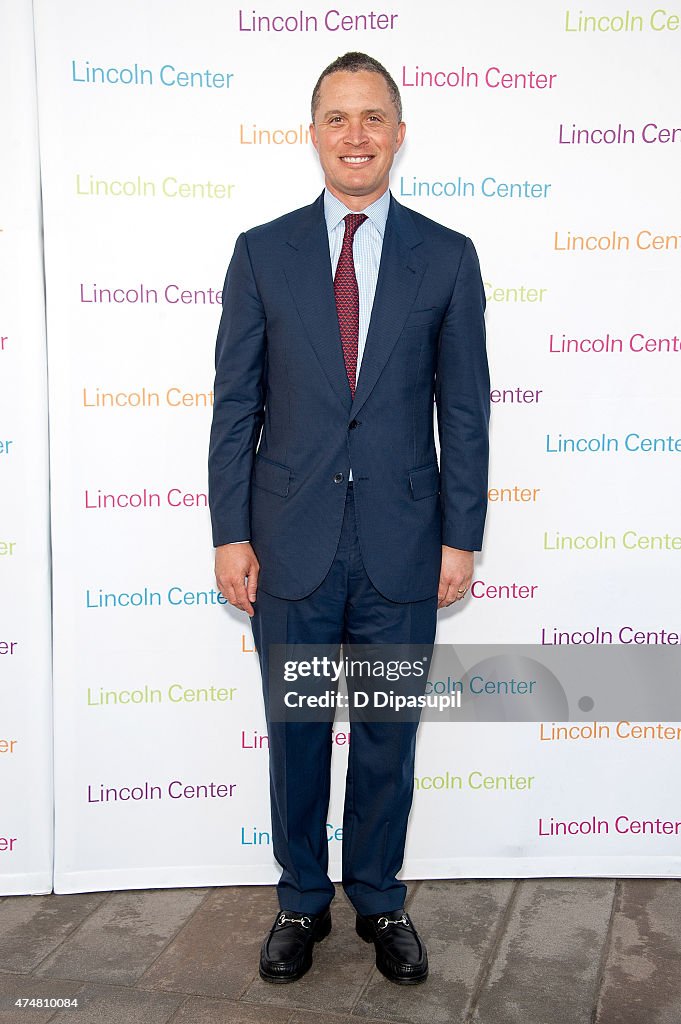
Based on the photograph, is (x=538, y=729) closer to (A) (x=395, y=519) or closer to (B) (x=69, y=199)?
(A) (x=395, y=519)

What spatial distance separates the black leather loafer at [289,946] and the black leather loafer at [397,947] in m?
0.15

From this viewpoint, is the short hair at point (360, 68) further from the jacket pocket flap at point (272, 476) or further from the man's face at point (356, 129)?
the jacket pocket flap at point (272, 476)

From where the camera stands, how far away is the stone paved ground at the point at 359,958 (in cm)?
221

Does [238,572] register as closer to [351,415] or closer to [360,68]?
[351,415]

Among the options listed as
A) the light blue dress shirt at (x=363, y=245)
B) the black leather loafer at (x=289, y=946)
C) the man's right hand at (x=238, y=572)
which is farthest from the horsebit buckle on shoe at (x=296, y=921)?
the light blue dress shirt at (x=363, y=245)

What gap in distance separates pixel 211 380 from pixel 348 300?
0.59 meters

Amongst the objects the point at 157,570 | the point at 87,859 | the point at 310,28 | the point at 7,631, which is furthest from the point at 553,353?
the point at 87,859

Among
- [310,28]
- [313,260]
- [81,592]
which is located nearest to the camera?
[313,260]

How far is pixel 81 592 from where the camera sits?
106 inches

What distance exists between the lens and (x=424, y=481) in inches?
88.7

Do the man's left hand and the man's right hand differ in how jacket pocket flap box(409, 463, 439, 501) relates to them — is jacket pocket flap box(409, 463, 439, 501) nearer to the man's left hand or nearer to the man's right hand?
the man's left hand

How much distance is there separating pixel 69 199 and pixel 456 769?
1.83 m

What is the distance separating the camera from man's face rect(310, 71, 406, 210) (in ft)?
7.07

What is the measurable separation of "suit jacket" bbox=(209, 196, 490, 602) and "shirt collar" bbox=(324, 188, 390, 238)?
0.02 metres
